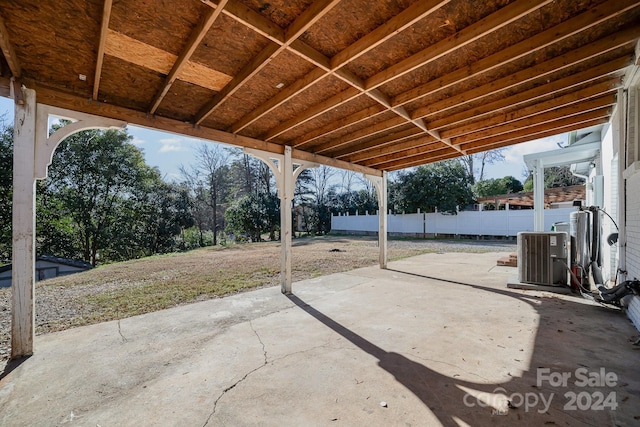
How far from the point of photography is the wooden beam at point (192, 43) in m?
1.87

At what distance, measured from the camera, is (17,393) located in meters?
2.04

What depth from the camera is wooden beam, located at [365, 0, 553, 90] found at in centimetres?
187

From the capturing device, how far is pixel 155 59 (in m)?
2.48

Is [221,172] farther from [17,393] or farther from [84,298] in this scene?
[17,393]

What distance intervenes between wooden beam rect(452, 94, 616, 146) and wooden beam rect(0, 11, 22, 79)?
17.6ft

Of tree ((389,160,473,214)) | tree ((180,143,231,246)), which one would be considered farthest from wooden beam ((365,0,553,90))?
tree ((180,143,231,246))

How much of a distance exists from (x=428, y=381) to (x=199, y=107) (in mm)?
3759

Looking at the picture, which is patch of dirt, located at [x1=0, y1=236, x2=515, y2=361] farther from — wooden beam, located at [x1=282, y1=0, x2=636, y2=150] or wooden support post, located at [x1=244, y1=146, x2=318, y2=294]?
wooden beam, located at [x1=282, y1=0, x2=636, y2=150]

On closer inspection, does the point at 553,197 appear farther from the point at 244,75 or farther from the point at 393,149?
the point at 244,75

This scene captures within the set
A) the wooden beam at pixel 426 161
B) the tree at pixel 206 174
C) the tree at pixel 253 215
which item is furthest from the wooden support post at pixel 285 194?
the tree at pixel 206 174

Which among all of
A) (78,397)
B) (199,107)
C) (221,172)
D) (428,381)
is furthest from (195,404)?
(221,172)

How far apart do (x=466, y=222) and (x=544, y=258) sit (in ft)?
38.1

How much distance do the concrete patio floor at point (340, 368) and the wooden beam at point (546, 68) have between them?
2571 millimetres

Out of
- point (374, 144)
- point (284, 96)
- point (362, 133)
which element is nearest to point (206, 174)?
point (374, 144)
